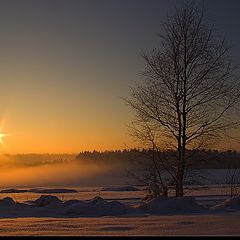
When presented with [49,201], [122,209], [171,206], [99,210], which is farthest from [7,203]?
[171,206]

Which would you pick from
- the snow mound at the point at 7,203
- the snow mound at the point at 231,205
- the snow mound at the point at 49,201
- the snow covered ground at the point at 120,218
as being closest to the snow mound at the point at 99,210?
the snow covered ground at the point at 120,218

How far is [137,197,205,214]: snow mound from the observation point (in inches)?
582

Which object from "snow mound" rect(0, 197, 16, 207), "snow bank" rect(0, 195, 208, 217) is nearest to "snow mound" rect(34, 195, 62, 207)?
"snow mound" rect(0, 197, 16, 207)

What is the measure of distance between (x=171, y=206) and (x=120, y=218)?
9.99 feet

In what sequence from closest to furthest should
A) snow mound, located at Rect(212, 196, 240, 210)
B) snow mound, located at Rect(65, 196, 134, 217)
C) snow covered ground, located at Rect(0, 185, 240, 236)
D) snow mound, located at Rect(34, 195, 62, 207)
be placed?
snow covered ground, located at Rect(0, 185, 240, 236) → snow mound, located at Rect(65, 196, 134, 217) → snow mound, located at Rect(212, 196, 240, 210) → snow mound, located at Rect(34, 195, 62, 207)

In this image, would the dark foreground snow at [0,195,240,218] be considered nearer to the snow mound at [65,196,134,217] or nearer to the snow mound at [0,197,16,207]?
the snow mound at [65,196,134,217]

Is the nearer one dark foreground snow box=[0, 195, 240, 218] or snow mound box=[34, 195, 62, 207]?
dark foreground snow box=[0, 195, 240, 218]

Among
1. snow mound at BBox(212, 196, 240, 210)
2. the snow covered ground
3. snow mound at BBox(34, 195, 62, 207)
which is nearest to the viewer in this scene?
the snow covered ground

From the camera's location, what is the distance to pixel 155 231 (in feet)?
29.0

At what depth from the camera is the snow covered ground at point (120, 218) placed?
8.92 metres

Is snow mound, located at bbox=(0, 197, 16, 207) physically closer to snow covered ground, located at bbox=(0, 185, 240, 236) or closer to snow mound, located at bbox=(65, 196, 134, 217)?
snow covered ground, located at bbox=(0, 185, 240, 236)

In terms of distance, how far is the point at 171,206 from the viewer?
1505 centimetres

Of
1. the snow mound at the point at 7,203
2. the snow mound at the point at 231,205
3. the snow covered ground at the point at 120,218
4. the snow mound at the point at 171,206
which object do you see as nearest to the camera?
the snow covered ground at the point at 120,218

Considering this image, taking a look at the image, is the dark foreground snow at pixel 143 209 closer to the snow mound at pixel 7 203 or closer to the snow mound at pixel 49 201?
the snow mound at pixel 49 201
